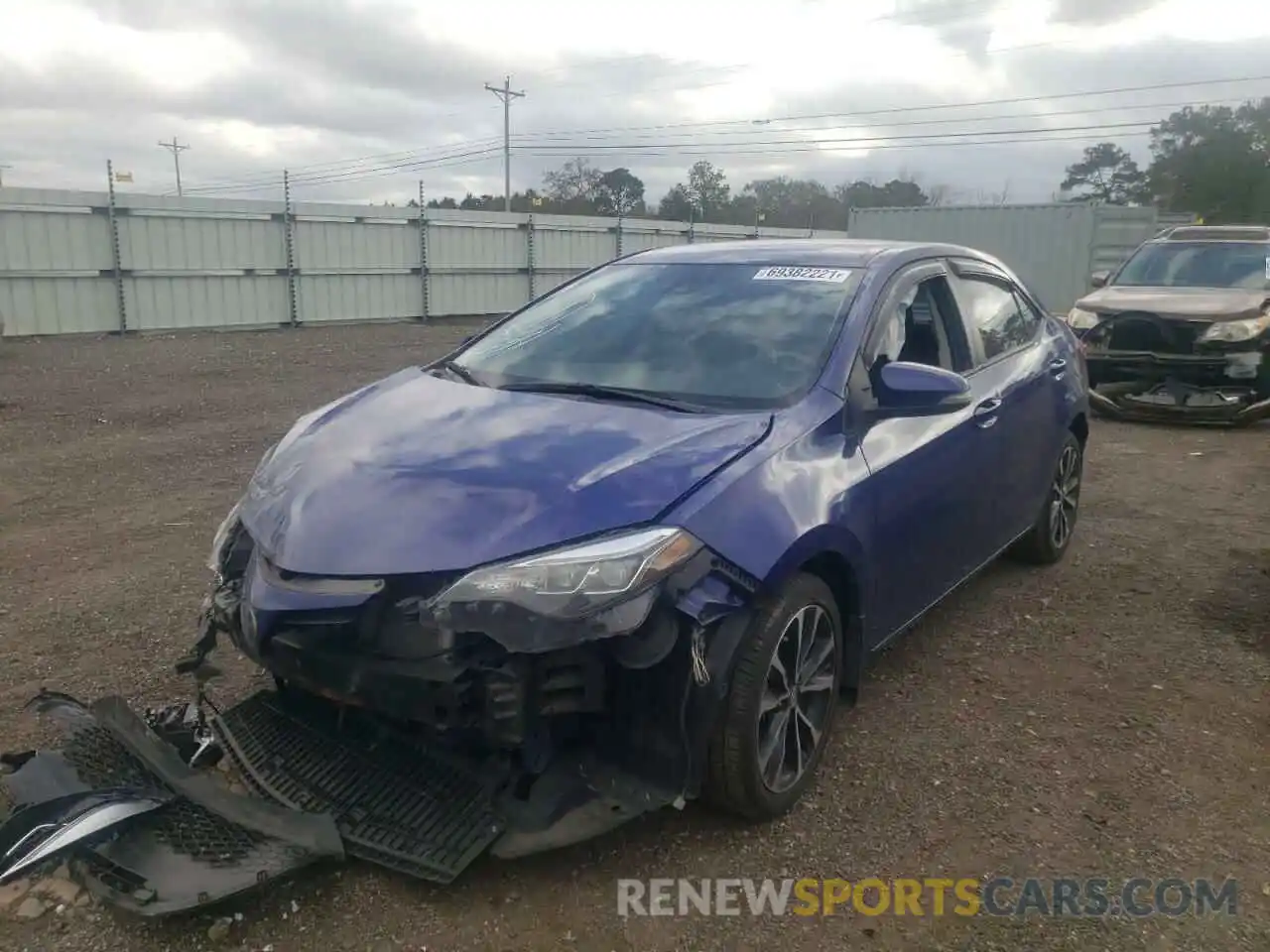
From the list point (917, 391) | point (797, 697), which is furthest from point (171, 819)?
point (917, 391)

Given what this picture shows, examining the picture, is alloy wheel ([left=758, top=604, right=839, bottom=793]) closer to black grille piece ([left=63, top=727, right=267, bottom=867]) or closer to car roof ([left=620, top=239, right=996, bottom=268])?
black grille piece ([left=63, top=727, right=267, bottom=867])

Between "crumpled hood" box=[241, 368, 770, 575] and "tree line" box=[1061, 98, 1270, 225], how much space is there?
39.9 m

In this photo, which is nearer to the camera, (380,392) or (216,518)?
(380,392)

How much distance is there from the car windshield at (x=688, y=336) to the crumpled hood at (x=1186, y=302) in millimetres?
6868

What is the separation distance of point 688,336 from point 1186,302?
25.0ft

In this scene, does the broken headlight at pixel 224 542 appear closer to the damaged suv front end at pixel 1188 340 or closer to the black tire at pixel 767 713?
the black tire at pixel 767 713

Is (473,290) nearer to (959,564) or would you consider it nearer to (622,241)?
(622,241)

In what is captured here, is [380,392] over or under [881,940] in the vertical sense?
over

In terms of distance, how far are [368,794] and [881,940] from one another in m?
1.34

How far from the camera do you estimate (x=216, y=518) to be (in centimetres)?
591

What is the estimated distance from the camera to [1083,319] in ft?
32.4

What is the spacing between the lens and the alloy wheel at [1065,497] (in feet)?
17.3

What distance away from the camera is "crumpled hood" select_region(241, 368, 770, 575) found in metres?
2.56

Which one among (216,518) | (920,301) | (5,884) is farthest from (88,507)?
(920,301)
